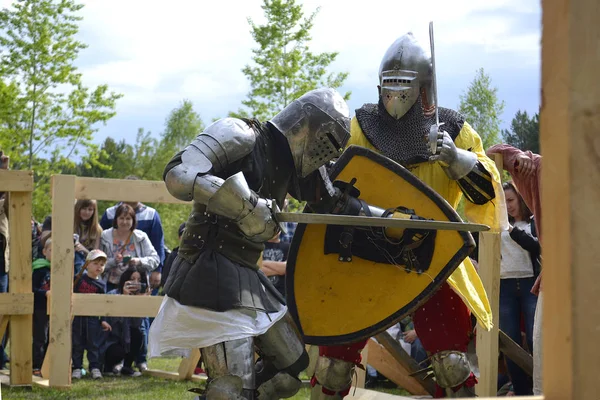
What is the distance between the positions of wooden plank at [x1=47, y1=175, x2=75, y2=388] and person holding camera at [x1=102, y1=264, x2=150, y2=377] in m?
0.91

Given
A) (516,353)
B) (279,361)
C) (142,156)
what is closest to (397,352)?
(516,353)

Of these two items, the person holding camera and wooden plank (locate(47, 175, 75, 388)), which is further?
the person holding camera

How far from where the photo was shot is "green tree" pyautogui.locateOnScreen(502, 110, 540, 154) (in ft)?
66.6

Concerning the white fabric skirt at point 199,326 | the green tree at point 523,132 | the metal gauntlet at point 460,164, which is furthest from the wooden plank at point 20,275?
the green tree at point 523,132

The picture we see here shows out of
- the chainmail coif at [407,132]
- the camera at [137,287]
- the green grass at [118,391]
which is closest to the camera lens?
the chainmail coif at [407,132]

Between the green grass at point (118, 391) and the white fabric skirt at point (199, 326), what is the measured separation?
233cm

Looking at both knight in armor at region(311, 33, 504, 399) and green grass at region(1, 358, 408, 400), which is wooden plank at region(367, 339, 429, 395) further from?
knight in armor at region(311, 33, 504, 399)

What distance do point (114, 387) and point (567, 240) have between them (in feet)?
18.8

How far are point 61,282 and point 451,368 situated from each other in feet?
10.8

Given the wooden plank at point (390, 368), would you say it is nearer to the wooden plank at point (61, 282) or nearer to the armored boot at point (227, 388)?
the wooden plank at point (61, 282)

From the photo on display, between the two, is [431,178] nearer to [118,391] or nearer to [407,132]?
[407,132]

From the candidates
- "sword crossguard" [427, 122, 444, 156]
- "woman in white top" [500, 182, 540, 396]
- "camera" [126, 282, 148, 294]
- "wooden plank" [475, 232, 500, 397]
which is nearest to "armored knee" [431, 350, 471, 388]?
"sword crossguard" [427, 122, 444, 156]

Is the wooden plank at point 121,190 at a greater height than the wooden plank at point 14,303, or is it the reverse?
the wooden plank at point 121,190

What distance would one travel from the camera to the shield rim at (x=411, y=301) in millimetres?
4148
